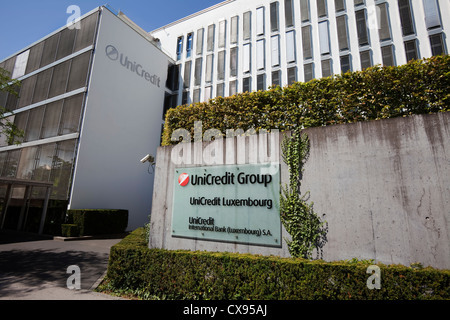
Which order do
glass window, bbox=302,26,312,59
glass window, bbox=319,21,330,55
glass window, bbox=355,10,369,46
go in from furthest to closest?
glass window, bbox=302,26,312,59
glass window, bbox=319,21,330,55
glass window, bbox=355,10,369,46

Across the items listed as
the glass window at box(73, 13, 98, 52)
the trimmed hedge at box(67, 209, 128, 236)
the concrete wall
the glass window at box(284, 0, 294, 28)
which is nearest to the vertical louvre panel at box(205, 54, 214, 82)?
the glass window at box(284, 0, 294, 28)

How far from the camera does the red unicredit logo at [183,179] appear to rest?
6336 mm

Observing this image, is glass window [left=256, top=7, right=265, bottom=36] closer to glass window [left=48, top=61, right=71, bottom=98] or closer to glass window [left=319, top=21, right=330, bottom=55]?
glass window [left=319, top=21, right=330, bottom=55]

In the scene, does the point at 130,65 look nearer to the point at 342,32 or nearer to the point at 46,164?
the point at 46,164

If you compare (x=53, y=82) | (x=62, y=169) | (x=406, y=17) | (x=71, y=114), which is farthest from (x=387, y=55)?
(x=53, y=82)

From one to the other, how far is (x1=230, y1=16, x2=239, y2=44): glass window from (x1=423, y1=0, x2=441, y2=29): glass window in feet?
48.8

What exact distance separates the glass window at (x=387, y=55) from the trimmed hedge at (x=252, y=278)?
18.6 m

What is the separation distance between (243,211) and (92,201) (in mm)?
15183

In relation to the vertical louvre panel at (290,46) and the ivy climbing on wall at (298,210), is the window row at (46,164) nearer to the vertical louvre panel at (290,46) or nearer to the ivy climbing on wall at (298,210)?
the ivy climbing on wall at (298,210)

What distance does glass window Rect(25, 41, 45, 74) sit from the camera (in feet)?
Answer: 74.0

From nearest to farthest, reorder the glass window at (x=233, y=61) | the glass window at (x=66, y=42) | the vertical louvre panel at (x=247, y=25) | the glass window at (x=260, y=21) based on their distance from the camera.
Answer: the glass window at (x=66, y=42), the glass window at (x=260, y=21), the glass window at (x=233, y=61), the vertical louvre panel at (x=247, y=25)

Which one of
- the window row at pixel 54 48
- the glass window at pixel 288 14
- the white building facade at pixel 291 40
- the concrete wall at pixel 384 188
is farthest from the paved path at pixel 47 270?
the glass window at pixel 288 14
